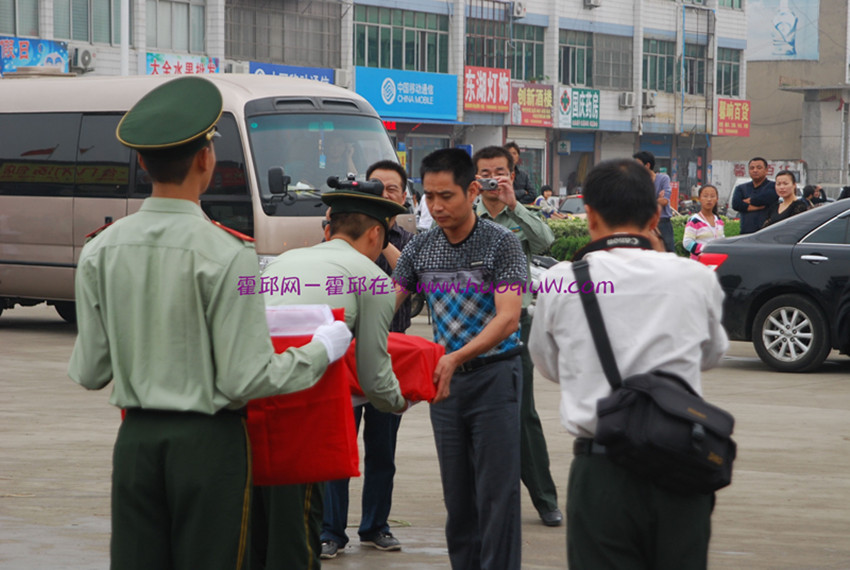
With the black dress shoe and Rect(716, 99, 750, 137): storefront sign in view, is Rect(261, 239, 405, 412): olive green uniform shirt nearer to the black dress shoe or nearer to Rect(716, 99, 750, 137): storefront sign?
the black dress shoe

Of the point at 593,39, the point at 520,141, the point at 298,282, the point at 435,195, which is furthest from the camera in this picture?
the point at 593,39

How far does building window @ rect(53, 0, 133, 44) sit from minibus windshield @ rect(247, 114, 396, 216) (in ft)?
65.9

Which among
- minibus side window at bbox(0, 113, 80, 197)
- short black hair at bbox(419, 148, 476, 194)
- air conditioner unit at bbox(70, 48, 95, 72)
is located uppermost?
air conditioner unit at bbox(70, 48, 95, 72)

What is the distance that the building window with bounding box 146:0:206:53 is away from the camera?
117 feet

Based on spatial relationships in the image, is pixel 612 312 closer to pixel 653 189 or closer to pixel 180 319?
pixel 653 189

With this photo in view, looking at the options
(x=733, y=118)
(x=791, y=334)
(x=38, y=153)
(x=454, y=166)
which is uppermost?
(x=733, y=118)

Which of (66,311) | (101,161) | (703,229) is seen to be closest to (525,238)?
(703,229)

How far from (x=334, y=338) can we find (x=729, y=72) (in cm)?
5930

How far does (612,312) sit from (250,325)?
97 cm

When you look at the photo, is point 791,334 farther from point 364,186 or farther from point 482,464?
point 364,186

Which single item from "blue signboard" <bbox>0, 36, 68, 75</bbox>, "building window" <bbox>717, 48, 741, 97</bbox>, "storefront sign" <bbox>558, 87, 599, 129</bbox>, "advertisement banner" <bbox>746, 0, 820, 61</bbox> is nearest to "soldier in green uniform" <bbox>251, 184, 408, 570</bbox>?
"blue signboard" <bbox>0, 36, 68, 75</bbox>

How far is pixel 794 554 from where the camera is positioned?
19.3 feet

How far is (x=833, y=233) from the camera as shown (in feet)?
39.2

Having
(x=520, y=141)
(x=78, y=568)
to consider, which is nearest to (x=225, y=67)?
(x=520, y=141)
